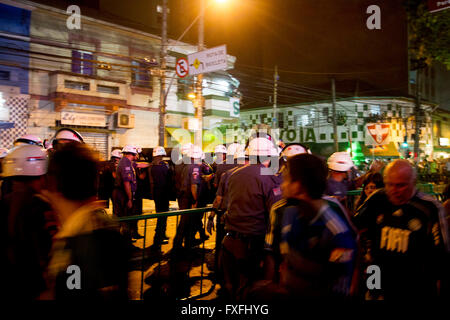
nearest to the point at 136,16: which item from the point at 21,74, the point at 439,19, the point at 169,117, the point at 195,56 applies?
the point at 169,117

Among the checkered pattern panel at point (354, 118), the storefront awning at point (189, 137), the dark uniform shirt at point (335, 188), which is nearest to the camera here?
the dark uniform shirt at point (335, 188)

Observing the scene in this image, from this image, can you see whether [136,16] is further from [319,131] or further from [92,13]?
[319,131]

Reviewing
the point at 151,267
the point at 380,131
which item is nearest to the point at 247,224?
the point at 151,267

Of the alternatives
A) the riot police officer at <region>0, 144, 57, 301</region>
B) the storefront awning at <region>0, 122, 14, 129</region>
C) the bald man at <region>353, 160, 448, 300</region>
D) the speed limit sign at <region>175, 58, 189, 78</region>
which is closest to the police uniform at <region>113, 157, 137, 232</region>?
the riot police officer at <region>0, 144, 57, 301</region>

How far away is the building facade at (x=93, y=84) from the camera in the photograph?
17141 mm

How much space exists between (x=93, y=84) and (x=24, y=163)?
57.7ft

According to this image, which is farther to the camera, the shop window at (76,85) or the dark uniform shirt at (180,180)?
the shop window at (76,85)

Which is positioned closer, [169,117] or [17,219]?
[17,219]

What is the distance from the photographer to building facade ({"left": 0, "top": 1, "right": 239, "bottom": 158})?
17.1 meters

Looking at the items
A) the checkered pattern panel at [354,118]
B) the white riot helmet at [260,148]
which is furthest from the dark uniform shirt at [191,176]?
the checkered pattern panel at [354,118]

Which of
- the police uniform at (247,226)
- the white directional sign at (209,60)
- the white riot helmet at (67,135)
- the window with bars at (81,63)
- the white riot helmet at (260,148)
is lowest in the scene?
the police uniform at (247,226)

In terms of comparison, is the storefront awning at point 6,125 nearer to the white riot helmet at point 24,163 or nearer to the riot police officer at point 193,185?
the riot police officer at point 193,185

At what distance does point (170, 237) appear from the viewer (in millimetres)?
8250

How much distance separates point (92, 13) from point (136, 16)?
156 inches
